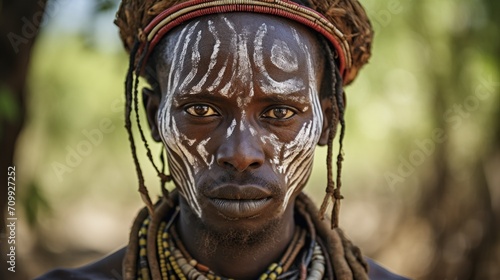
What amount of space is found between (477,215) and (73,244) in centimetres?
580

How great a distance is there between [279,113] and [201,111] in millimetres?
291

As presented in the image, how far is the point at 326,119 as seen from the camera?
11.0 ft

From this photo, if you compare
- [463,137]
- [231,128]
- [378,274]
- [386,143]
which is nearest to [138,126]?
[231,128]

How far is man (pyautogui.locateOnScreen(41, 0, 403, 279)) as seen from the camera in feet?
9.71

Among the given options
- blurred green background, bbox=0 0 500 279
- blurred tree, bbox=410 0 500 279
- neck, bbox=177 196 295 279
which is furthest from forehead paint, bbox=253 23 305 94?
blurred tree, bbox=410 0 500 279

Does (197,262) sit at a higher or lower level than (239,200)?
lower

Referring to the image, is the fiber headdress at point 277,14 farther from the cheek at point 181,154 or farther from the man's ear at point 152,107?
the cheek at point 181,154

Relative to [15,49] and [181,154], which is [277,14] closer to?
[181,154]

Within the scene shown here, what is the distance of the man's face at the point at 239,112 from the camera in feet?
9.55

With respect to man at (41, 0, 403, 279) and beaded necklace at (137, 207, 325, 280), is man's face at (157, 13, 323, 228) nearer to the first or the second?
man at (41, 0, 403, 279)

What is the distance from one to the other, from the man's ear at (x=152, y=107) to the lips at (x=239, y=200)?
51 cm

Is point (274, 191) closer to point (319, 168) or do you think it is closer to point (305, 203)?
point (305, 203)

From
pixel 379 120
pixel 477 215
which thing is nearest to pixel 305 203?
pixel 477 215

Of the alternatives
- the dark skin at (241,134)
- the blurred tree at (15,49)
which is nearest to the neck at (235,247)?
the dark skin at (241,134)
